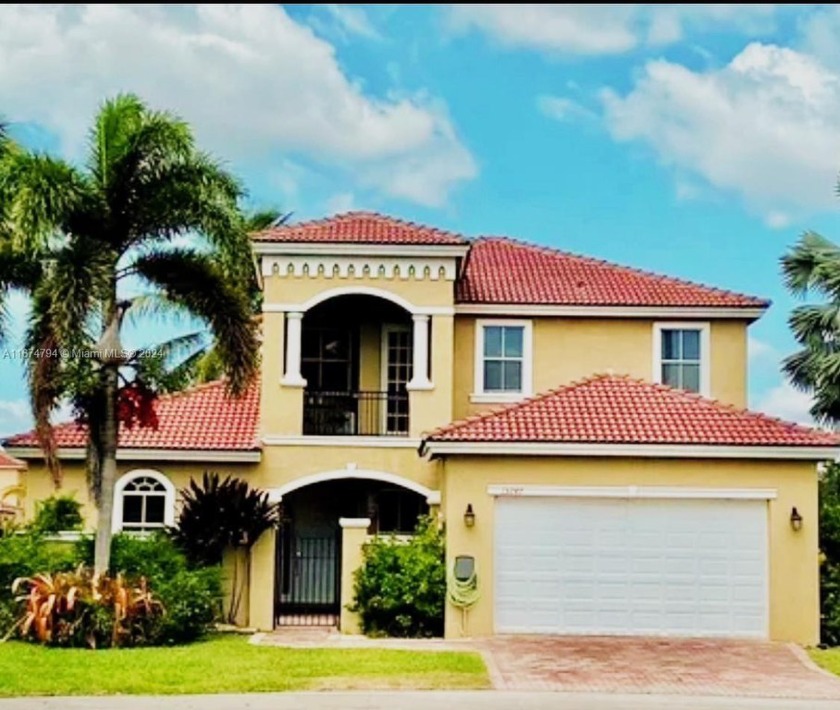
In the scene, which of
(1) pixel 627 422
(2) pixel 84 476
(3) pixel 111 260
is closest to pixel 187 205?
(3) pixel 111 260

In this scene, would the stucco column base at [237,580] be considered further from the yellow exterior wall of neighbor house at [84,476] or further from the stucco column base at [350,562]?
the stucco column base at [350,562]

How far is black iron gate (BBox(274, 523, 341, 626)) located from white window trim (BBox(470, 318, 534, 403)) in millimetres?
4575

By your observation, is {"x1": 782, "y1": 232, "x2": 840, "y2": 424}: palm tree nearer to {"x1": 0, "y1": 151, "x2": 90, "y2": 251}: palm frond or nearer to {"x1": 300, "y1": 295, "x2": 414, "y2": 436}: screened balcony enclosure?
{"x1": 300, "y1": 295, "x2": 414, "y2": 436}: screened balcony enclosure

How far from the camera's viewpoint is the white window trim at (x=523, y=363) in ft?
98.1

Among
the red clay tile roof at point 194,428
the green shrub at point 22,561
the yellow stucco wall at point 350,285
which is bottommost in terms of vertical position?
the green shrub at point 22,561

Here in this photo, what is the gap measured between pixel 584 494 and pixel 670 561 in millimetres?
1954

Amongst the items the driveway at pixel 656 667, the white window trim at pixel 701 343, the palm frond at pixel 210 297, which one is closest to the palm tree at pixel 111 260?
the palm frond at pixel 210 297

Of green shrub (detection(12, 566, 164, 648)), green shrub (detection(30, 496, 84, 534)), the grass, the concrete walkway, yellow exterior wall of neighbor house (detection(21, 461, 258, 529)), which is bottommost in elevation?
the grass

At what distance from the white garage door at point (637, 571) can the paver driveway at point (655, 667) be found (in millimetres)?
482

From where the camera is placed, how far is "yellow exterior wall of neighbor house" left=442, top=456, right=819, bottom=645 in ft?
78.7

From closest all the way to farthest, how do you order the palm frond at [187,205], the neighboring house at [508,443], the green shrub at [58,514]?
the palm frond at [187,205]
the neighboring house at [508,443]
the green shrub at [58,514]

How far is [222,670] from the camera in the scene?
1903 cm

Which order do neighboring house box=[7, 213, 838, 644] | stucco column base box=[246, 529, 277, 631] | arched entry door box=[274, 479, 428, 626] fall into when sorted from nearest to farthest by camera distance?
neighboring house box=[7, 213, 838, 644]
stucco column base box=[246, 529, 277, 631]
arched entry door box=[274, 479, 428, 626]
